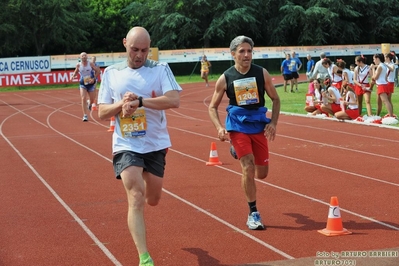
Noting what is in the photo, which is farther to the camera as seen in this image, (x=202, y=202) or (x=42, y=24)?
(x=42, y=24)

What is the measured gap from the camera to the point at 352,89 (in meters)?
18.4

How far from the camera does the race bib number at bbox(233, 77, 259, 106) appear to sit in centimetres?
750

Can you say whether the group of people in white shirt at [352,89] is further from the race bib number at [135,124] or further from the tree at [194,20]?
the tree at [194,20]

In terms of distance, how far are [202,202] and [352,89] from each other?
10.6 m

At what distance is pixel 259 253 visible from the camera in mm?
6297

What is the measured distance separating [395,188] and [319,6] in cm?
4975

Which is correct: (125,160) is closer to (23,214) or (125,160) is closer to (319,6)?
(23,214)

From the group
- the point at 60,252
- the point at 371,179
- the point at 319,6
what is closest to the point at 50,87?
the point at 319,6

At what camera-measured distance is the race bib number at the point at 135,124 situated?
5.84 m

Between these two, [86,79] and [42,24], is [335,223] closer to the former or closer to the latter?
[86,79]

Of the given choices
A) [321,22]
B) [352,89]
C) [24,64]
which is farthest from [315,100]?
[321,22]

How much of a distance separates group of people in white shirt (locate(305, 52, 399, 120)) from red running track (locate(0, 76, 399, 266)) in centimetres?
165

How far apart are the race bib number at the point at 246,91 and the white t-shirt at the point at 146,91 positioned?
156cm

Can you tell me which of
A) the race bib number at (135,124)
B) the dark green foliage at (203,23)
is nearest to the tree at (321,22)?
the dark green foliage at (203,23)
